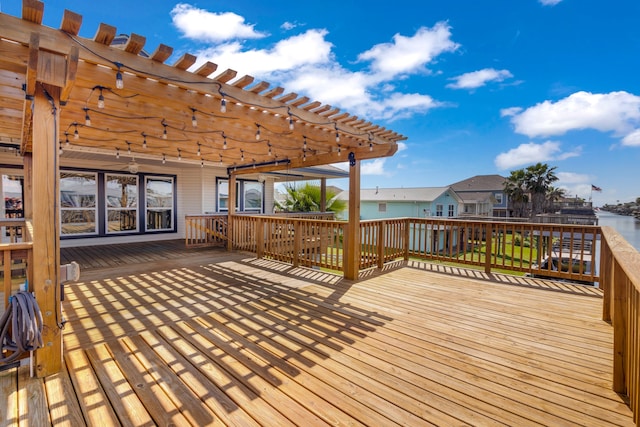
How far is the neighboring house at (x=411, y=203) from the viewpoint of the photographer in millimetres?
22953

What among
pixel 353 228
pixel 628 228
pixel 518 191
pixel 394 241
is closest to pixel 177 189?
pixel 353 228

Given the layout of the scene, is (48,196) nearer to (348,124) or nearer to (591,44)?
(348,124)

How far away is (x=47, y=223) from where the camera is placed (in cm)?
210

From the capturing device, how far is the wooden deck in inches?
69.3

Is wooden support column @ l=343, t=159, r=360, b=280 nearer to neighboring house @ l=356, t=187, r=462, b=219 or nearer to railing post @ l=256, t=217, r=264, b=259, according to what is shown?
railing post @ l=256, t=217, r=264, b=259

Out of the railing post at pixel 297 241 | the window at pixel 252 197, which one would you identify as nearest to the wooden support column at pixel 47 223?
the railing post at pixel 297 241

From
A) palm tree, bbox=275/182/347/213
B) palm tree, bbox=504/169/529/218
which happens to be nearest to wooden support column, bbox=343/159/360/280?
palm tree, bbox=275/182/347/213

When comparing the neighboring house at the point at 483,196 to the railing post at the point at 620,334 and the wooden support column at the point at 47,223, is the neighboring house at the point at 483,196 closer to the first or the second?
the railing post at the point at 620,334

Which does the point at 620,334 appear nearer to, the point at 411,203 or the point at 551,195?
the point at 411,203

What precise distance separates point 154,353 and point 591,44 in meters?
19.8

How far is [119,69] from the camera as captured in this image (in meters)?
2.42

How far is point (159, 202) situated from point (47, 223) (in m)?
7.84

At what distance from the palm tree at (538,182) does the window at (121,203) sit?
32.4 m

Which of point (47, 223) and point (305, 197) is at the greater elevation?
point (305, 197)
